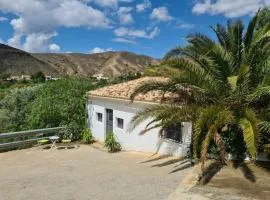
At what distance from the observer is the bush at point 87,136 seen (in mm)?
19422

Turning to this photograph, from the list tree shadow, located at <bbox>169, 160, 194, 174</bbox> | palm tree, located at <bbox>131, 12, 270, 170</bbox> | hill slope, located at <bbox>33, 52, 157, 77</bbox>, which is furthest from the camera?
hill slope, located at <bbox>33, 52, 157, 77</bbox>

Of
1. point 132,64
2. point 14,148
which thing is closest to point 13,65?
point 132,64

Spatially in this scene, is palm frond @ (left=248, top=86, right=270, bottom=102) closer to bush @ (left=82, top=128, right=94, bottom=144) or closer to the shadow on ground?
the shadow on ground

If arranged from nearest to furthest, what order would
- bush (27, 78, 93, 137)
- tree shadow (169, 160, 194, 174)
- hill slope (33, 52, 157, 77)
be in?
tree shadow (169, 160, 194, 174)
bush (27, 78, 93, 137)
hill slope (33, 52, 157, 77)

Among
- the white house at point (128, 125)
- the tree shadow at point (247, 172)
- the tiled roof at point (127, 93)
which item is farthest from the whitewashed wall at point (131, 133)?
the tree shadow at point (247, 172)

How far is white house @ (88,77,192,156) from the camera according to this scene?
15.0 m

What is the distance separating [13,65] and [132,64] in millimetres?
31472

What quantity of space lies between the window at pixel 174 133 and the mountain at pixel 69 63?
77.6 metres

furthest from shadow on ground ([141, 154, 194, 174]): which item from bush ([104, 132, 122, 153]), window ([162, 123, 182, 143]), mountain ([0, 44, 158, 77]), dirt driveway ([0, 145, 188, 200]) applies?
mountain ([0, 44, 158, 77])

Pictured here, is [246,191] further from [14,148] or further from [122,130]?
[14,148]

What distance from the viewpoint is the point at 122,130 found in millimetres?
17453

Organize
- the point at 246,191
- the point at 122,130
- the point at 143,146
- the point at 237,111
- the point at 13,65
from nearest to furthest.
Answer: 1. the point at 246,191
2. the point at 237,111
3. the point at 143,146
4. the point at 122,130
5. the point at 13,65

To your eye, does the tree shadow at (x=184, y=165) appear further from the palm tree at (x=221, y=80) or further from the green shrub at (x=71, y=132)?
the green shrub at (x=71, y=132)

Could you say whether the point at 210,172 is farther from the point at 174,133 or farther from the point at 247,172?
the point at 174,133
